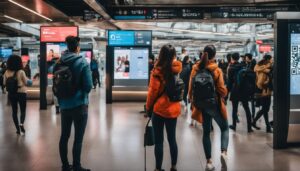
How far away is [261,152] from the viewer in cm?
625

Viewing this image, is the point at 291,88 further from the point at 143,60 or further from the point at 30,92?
the point at 30,92

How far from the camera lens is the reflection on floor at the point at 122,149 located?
17.7 ft

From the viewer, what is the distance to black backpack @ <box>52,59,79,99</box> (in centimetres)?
472

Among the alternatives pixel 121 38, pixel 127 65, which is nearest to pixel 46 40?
pixel 121 38

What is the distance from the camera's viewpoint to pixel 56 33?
39.6 feet

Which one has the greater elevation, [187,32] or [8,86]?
[187,32]

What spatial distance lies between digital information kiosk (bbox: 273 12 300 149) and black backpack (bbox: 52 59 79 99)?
3.16 metres

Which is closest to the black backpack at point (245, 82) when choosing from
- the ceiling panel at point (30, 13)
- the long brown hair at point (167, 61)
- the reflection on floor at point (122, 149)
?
the reflection on floor at point (122, 149)

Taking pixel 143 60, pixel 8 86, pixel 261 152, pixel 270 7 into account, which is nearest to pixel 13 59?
pixel 8 86

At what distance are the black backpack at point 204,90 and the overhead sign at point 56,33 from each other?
766 centimetres

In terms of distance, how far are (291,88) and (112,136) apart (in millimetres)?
3198

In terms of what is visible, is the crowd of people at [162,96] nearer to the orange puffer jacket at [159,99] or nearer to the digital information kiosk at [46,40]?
the orange puffer jacket at [159,99]

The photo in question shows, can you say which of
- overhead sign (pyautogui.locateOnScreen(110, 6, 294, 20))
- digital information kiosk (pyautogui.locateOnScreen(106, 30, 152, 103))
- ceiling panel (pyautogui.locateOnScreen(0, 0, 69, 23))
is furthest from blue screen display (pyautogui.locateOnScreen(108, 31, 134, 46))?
ceiling panel (pyautogui.locateOnScreen(0, 0, 69, 23))

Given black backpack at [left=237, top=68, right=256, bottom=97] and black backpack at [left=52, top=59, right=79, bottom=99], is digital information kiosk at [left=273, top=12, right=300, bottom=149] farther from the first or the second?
black backpack at [left=52, top=59, right=79, bottom=99]
